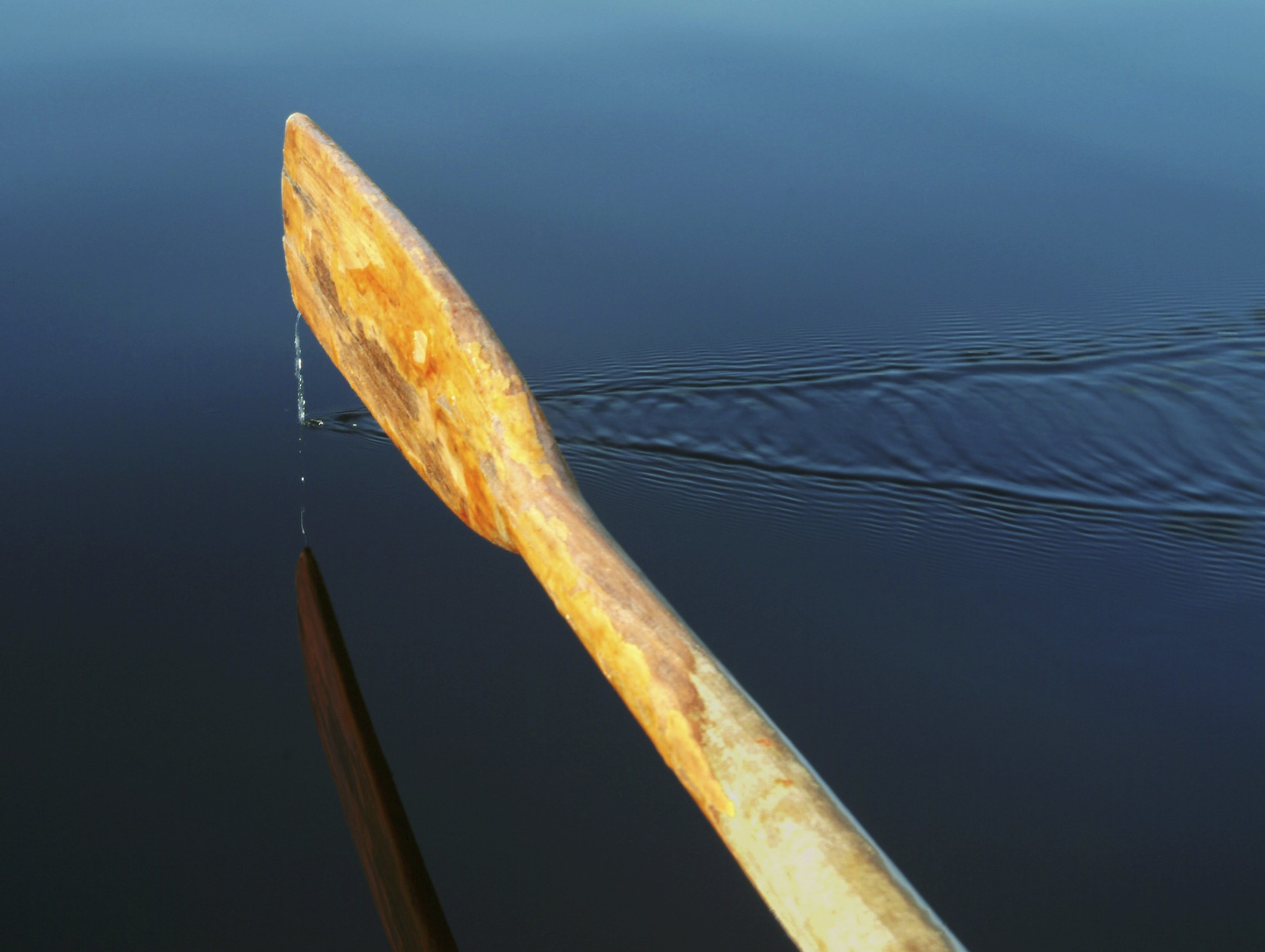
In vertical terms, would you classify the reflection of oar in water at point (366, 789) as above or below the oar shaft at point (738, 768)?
below

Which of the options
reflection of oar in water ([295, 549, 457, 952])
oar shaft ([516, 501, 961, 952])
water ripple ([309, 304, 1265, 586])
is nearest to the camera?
oar shaft ([516, 501, 961, 952])

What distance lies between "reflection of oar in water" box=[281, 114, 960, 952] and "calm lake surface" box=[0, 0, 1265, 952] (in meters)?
0.46

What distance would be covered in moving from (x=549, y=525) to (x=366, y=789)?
0.60m

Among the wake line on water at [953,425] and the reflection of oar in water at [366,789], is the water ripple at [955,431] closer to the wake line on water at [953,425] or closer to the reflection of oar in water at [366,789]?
the wake line on water at [953,425]

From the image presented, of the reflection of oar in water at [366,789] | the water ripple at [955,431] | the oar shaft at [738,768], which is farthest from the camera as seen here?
the water ripple at [955,431]

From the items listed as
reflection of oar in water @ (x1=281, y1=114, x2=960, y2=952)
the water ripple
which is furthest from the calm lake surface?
reflection of oar in water @ (x1=281, y1=114, x2=960, y2=952)

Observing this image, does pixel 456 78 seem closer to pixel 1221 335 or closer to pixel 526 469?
pixel 1221 335

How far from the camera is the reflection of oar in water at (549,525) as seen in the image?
870 mm

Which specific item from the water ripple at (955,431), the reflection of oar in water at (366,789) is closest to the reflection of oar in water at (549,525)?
the reflection of oar in water at (366,789)

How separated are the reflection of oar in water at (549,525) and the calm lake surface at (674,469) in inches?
18.3

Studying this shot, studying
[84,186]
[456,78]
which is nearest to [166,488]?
[84,186]

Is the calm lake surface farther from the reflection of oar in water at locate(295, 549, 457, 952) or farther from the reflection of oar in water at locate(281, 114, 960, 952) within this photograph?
→ the reflection of oar in water at locate(281, 114, 960, 952)

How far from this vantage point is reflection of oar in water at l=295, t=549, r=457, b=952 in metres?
1.45

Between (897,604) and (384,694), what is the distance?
1.02 m
